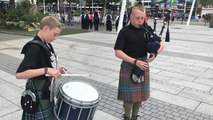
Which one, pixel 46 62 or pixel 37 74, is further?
pixel 46 62

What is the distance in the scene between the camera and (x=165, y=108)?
15.7ft

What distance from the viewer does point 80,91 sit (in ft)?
8.21

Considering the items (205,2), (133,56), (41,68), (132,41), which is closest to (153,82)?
(133,56)

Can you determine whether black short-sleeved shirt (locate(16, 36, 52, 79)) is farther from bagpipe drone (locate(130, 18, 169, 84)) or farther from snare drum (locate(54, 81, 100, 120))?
bagpipe drone (locate(130, 18, 169, 84))

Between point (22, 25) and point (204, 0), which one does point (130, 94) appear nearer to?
point (22, 25)

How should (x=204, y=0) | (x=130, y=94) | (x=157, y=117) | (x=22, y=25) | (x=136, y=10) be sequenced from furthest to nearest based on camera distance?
(x=204, y=0)
(x=22, y=25)
(x=157, y=117)
(x=130, y=94)
(x=136, y=10)

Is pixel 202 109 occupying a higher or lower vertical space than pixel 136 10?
lower

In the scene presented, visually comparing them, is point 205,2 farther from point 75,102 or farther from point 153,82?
point 75,102

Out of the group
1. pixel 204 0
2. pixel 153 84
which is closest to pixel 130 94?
pixel 153 84

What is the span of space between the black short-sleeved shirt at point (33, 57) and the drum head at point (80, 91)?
34 centimetres

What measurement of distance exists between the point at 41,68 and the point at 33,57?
0.13 meters

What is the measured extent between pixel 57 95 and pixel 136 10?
4.66 ft

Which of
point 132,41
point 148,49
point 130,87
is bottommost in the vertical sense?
point 130,87

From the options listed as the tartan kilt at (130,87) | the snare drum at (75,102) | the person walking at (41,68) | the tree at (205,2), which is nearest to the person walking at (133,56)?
the tartan kilt at (130,87)
